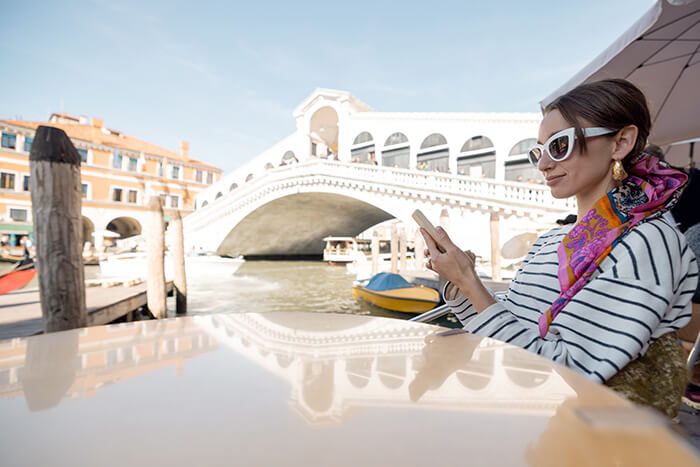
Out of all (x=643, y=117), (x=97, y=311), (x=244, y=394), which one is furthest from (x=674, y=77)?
(x=97, y=311)

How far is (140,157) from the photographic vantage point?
63.8ft

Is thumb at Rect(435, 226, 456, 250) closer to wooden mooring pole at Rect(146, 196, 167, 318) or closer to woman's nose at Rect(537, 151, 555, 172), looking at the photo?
woman's nose at Rect(537, 151, 555, 172)

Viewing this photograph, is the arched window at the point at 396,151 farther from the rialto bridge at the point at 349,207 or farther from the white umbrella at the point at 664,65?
the white umbrella at the point at 664,65

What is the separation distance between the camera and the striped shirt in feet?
1.88

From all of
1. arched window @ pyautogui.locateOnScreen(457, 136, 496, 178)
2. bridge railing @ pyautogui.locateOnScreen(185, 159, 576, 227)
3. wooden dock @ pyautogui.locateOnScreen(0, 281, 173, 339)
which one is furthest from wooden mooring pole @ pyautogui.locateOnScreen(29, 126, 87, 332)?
arched window @ pyautogui.locateOnScreen(457, 136, 496, 178)

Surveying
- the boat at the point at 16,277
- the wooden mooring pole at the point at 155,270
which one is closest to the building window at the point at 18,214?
the boat at the point at 16,277

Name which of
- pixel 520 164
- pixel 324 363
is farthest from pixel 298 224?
pixel 324 363

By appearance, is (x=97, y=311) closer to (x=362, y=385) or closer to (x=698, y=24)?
(x=362, y=385)

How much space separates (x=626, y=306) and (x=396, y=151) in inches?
622

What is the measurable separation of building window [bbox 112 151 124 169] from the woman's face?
71.7 feet

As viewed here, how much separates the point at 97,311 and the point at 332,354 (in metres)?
3.54

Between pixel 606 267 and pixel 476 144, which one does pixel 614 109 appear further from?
pixel 476 144

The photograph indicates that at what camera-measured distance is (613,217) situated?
2.22ft

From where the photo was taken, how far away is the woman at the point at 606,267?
23.1 inches
